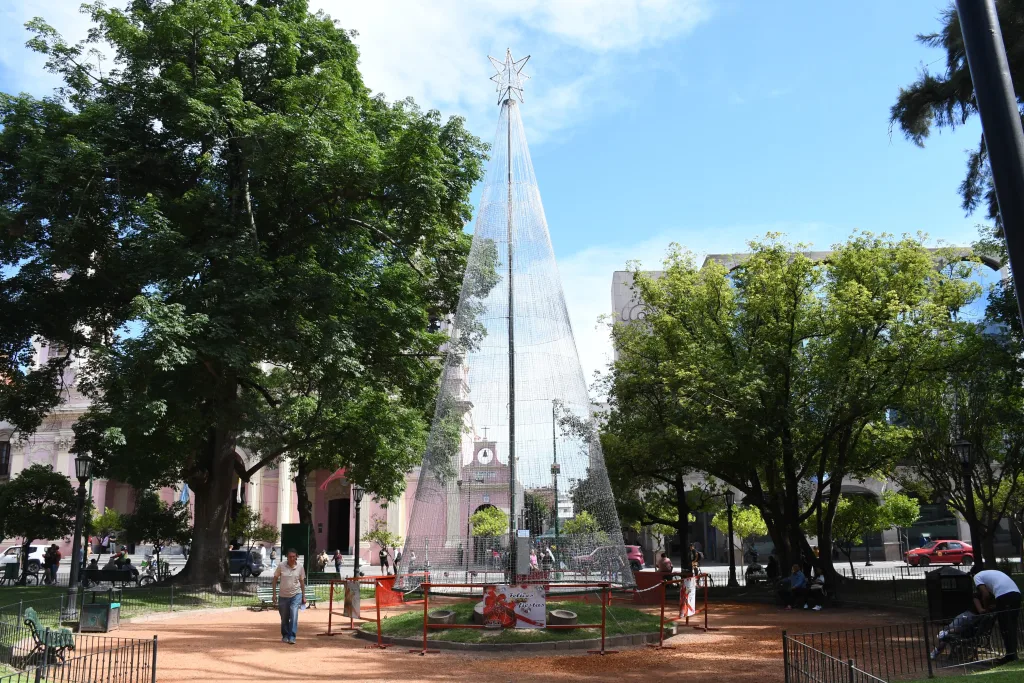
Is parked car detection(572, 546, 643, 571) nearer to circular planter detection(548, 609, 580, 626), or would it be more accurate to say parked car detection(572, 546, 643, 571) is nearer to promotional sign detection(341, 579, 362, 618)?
circular planter detection(548, 609, 580, 626)

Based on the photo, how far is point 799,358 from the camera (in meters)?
23.8

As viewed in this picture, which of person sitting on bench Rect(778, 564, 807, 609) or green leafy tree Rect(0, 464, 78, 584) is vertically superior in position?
green leafy tree Rect(0, 464, 78, 584)

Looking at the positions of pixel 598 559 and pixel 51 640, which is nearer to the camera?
pixel 51 640

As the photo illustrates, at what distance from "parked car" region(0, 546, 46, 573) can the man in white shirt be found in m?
35.2

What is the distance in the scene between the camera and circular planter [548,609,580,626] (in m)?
14.4

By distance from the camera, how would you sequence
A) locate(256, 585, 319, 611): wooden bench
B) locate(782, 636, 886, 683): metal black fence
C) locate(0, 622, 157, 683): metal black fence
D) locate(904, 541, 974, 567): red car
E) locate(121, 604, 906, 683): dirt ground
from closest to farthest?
locate(782, 636, 886, 683): metal black fence
locate(0, 622, 157, 683): metal black fence
locate(121, 604, 906, 683): dirt ground
locate(256, 585, 319, 611): wooden bench
locate(904, 541, 974, 567): red car

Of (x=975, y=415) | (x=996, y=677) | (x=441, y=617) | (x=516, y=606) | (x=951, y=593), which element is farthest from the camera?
(x=975, y=415)

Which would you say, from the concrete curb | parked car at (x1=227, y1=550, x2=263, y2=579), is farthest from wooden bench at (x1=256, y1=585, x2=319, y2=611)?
parked car at (x1=227, y1=550, x2=263, y2=579)

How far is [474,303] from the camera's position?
1603 centimetres

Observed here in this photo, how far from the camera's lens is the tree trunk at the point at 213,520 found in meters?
24.8

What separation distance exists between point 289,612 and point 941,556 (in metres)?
39.5

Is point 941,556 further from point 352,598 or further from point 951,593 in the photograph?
point 352,598

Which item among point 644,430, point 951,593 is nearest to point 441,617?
point 951,593

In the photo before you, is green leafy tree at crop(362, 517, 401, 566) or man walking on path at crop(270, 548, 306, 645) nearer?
man walking on path at crop(270, 548, 306, 645)
